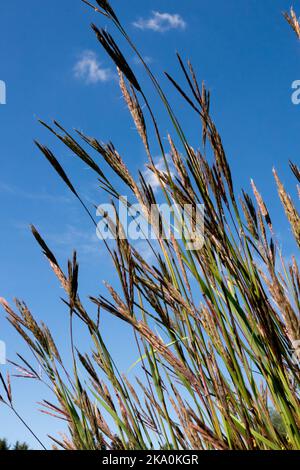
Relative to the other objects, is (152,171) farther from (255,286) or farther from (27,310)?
(27,310)

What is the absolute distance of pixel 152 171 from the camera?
1.31m

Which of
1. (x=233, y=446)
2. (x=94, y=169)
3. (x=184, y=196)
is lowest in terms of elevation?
(x=233, y=446)

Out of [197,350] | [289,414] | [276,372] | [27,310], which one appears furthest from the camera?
[27,310]

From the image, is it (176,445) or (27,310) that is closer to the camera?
(176,445)

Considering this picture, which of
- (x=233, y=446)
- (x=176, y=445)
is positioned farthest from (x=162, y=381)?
(x=233, y=446)

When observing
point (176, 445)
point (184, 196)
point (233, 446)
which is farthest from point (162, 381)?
point (184, 196)

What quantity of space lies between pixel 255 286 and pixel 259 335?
0.13 meters

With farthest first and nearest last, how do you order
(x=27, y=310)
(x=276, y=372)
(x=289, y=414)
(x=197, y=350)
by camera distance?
(x=27, y=310) < (x=197, y=350) < (x=276, y=372) < (x=289, y=414)

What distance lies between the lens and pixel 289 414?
1042 millimetres

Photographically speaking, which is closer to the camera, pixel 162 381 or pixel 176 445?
pixel 176 445

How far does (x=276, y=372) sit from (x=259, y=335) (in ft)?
0.33

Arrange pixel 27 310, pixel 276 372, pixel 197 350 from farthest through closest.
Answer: pixel 27 310
pixel 197 350
pixel 276 372

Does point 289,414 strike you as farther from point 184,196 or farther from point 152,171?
point 152,171

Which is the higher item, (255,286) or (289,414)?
(255,286)
